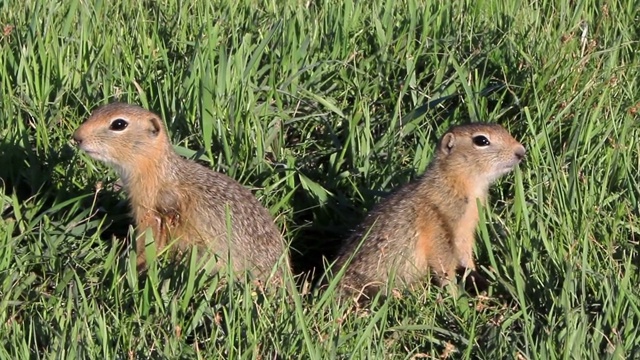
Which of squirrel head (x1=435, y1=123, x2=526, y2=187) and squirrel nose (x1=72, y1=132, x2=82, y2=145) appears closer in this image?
squirrel nose (x1=72, y1=132, x2=82, y2=145)

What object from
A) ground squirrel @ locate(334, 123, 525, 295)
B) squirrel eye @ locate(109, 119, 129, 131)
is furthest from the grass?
squirrel eye @ locate(109, 119, 129, 131)

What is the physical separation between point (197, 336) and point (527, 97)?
8.72ft

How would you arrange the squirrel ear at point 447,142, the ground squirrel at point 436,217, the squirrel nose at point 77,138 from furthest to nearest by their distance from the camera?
the squirrel ear at point 447,142 → the ground squirrel at point 436,217 → the squirrel nose at point 77,138

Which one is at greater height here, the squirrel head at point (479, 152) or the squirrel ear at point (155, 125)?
the squirrel ear at point (155, 125)

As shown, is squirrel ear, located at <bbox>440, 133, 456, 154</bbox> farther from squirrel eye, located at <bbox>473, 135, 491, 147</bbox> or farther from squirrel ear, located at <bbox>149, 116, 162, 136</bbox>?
squirrel ear, located at <bbox>149, 116, 162, 136</bbox>

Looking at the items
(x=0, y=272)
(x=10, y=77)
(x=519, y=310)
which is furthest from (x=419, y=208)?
(x=10, y=77)

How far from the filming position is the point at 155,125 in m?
5.63

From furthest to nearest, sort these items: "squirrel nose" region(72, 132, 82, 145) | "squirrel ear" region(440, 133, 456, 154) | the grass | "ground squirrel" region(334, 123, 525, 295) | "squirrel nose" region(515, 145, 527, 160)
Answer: "squirrel ear" region(440, 133, 456, 154) < "squirrel nose" region(515, 145, 527, 160) < "ground squirrel" region(334, 123, 525, 295) < "squirrel nose" region(72, 132, 82, 145) < the grass

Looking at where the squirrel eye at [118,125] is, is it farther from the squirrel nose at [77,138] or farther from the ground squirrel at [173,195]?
the squirrel nose at [77,138]

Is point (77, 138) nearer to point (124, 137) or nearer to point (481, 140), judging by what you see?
point (124, 137)

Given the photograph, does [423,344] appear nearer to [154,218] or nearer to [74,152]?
[154,218]

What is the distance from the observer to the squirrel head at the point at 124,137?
18.0ft

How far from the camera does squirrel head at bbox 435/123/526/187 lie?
5.67 meters

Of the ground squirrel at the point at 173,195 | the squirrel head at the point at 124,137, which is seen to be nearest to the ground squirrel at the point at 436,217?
the ground squirrel at the point at 173,195
